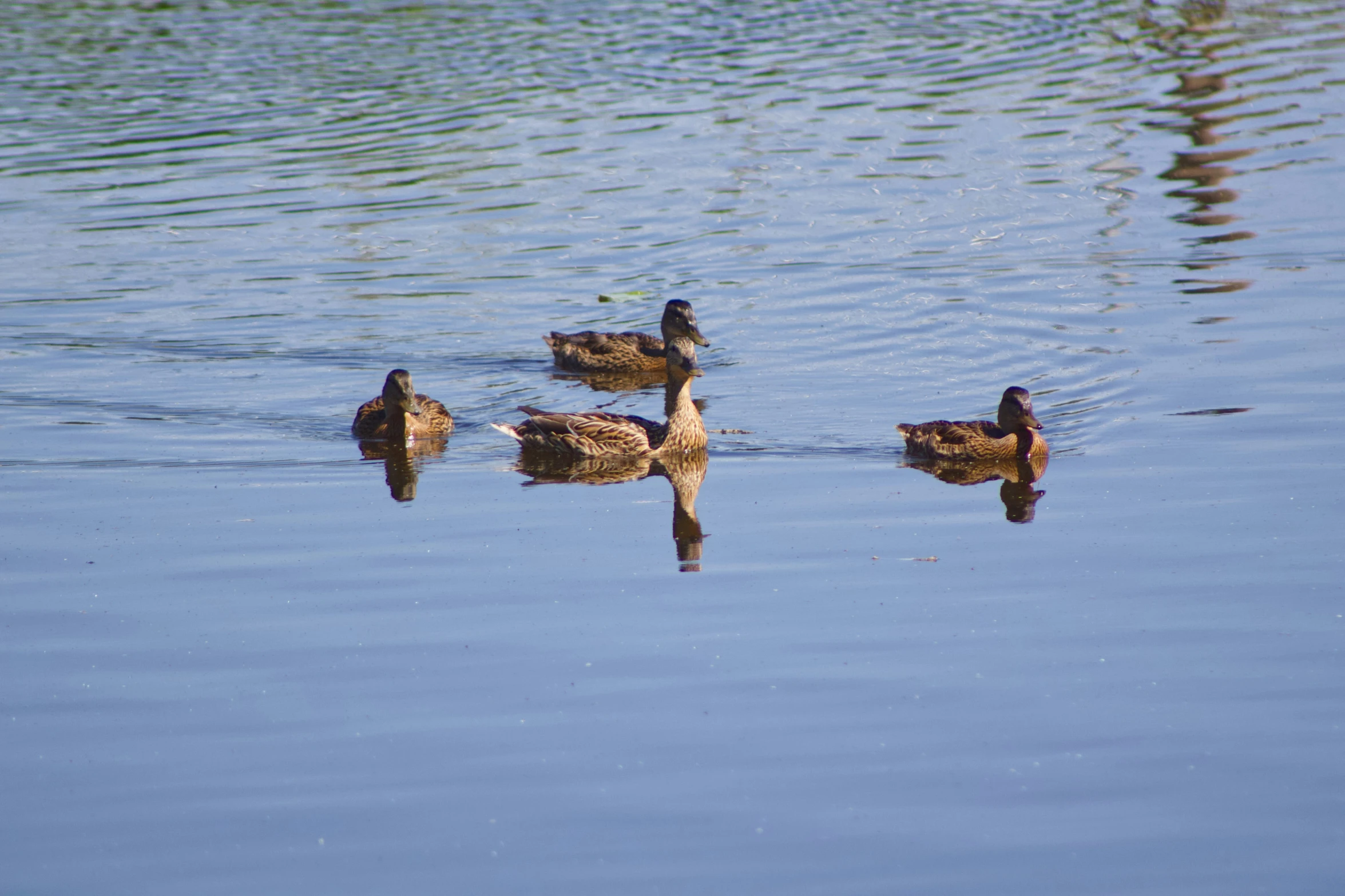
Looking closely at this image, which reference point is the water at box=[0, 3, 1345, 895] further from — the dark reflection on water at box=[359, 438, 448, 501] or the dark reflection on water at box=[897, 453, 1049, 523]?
the dark reflection on water at box=[897, 453, 1049, 523]

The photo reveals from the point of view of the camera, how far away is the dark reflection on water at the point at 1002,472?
10984mm

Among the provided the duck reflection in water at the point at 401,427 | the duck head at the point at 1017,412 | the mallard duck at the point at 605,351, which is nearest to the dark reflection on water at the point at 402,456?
the duck reflection in water at the point at 401,427

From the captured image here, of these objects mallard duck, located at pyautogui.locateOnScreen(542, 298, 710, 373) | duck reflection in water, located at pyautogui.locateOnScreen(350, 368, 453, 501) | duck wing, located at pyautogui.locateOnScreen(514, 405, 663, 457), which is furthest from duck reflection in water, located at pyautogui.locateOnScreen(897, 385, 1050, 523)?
mallard duck, located at pyautogui.locateOnScreen(542, 298, 710, 373)

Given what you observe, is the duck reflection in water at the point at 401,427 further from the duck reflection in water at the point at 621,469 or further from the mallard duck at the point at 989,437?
the mallard duck at the point at 989,437

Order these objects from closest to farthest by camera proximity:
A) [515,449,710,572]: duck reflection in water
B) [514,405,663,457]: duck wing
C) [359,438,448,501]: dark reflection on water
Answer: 1. [515,449,710,572]: duck reflection in water
2. [359,438,448,501]: dark reflection on water
3. [514,405,663,457]: duck wing

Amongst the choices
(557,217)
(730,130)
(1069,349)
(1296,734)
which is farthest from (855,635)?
(730,130)

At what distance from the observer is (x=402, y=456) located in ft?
41.4

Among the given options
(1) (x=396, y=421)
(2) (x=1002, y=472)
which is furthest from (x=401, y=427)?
(2) (x=1002, y=472)

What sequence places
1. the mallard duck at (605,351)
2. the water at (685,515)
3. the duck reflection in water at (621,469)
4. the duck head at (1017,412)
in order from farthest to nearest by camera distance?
the mallard duck at (605,351) < the duck head at (1017,412) < the duck reflection in water at (621,469) < the water at (685,515)

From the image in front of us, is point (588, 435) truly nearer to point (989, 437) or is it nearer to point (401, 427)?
point (401, 427)

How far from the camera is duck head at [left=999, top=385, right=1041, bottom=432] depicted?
39.0ft

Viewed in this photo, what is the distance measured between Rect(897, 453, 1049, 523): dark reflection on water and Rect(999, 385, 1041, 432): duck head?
23 cm

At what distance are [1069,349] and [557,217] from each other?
7.92 metres

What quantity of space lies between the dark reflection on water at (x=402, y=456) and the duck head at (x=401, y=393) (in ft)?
0.86
